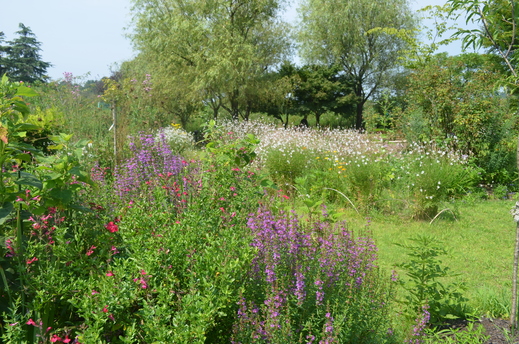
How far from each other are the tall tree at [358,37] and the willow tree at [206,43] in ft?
15.9

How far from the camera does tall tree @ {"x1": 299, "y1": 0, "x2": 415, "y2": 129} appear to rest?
2533 cm

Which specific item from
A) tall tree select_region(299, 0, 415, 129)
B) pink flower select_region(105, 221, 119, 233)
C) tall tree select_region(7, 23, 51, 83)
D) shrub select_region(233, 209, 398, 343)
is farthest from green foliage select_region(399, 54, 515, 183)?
tall tree select_region(7, 23, 51, 83)

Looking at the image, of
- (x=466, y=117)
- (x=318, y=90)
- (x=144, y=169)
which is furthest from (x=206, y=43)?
(x=144, y=169)

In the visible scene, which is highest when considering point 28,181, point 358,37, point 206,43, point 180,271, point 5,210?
point 358,37

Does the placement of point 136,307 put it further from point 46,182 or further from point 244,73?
point 244,73

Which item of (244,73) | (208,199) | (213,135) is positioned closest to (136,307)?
(208,199)

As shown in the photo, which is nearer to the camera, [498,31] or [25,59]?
[498,31]

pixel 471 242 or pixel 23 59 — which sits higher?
pixel 23 59

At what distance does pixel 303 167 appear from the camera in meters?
7.87

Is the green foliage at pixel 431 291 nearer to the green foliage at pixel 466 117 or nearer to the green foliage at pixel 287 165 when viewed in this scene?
the green foliage at pixel 287 165

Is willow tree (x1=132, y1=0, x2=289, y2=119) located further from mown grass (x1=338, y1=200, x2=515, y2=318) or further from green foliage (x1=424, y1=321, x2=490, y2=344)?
green foliage (x1=424, y1=321, x2=490, y2=344)

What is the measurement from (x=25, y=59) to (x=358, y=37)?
30.6 m

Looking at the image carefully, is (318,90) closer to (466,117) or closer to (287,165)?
(466,117)

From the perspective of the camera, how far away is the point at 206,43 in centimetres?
2038
